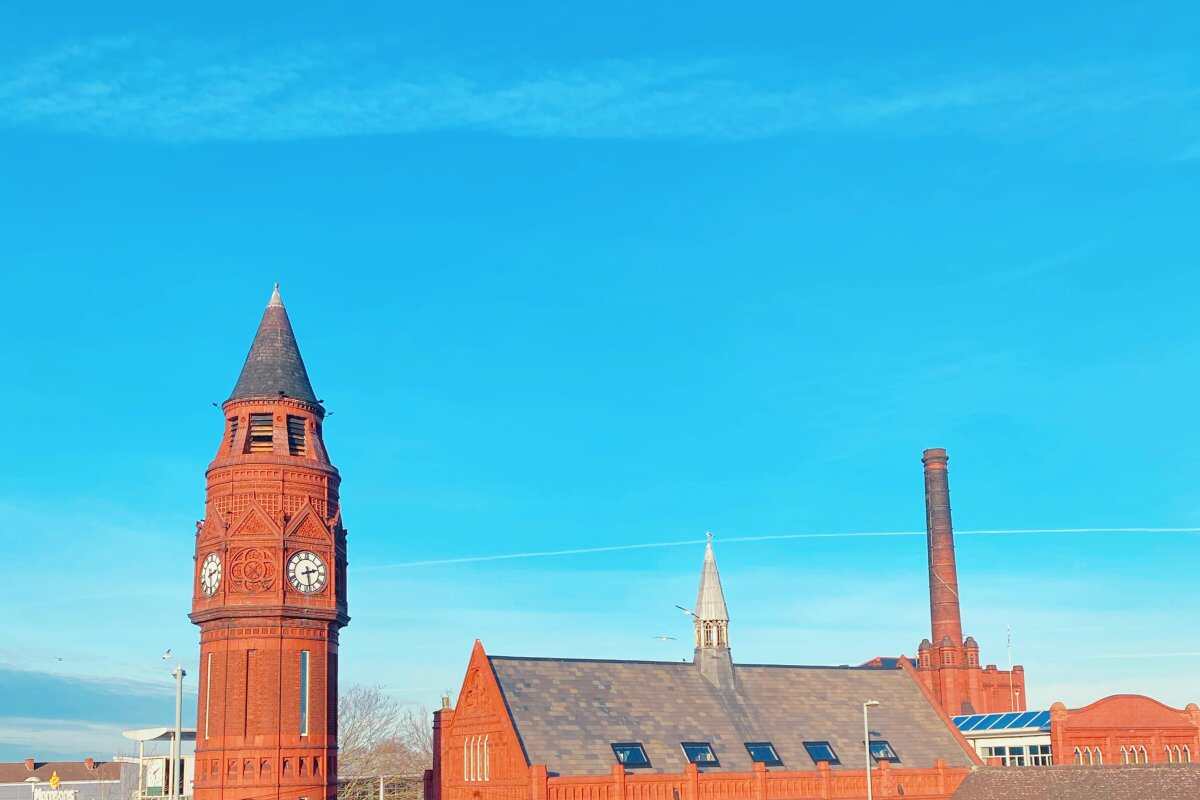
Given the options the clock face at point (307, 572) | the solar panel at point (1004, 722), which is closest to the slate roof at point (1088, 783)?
the solar panel at point (1004, 722)

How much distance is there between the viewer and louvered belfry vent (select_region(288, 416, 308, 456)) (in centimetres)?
7025

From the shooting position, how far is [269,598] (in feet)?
218

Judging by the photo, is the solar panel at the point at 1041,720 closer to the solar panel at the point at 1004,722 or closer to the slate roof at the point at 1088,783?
the solar panel at the point at 1004,722

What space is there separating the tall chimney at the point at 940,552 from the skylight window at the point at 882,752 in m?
23.7

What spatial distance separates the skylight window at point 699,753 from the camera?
6569 centimetres

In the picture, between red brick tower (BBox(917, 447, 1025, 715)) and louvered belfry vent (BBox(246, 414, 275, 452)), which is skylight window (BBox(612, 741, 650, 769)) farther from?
red brick tower (BBox(917, 447, 1025, 715))

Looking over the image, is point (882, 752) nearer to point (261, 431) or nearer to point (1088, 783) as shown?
point (1088, 783)

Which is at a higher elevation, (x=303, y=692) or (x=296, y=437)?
(x=296, y=437)

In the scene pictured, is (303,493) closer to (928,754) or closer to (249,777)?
(249,777)

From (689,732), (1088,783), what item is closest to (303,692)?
(689,732)

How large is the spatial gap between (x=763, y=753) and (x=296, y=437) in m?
30.0

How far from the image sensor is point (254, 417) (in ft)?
229

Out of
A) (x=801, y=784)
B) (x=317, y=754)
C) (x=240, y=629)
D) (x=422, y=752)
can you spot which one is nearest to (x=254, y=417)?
(x=240, y=629)

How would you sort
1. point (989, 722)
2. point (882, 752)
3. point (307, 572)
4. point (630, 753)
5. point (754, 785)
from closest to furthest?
point (630, 753) < point (754, 785) < point (307, 572) < point (882, 752) < point (989, 722)
